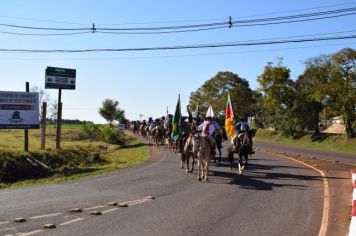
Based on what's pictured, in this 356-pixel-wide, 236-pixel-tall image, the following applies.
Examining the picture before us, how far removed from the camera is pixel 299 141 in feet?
178

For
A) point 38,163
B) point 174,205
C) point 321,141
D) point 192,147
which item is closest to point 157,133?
point 38,163

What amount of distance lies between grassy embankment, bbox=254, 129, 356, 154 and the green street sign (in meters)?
23.5

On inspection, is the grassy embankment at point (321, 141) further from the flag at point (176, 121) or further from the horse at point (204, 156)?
the horse at point (204, 156)

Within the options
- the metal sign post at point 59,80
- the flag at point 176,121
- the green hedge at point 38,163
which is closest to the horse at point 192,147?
the flag at point 176,121

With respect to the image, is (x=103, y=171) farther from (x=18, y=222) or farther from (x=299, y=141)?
(x=299, y=141)

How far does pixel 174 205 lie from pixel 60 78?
787 inches

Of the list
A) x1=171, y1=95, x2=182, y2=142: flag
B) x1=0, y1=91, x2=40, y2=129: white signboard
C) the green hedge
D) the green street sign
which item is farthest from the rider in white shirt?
the green street sign

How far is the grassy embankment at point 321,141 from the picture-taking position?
4497cm

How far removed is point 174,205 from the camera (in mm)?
13500

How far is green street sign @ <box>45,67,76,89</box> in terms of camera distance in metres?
31.0

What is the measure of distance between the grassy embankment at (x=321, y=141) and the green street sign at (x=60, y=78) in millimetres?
23472

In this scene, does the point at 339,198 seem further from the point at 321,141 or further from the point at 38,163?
the point at 321,141

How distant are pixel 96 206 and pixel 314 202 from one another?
608cm

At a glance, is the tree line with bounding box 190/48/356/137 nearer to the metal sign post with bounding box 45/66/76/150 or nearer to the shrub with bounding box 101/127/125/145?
the shrub with bounding box 101/127/125/145
